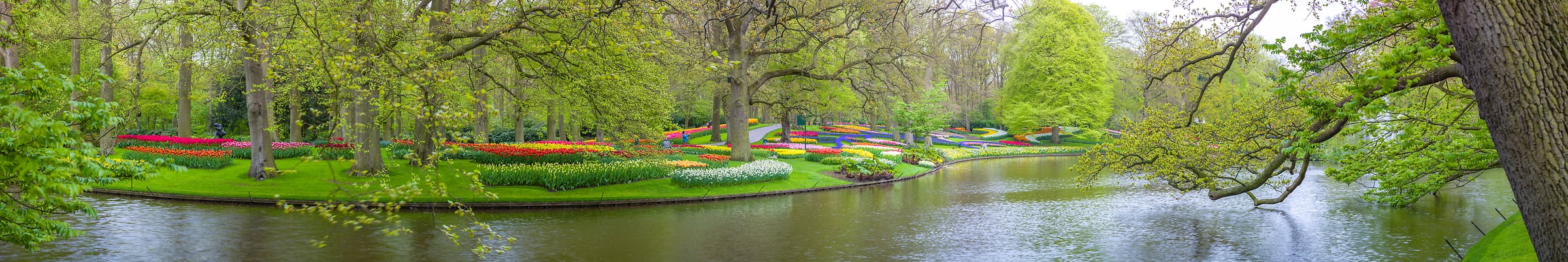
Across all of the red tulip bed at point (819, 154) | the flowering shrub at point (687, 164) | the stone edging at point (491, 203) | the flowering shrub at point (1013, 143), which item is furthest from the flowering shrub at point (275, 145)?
the flowering shrub at point (1013, 143)

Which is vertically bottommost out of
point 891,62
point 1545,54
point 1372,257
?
point 1372,257

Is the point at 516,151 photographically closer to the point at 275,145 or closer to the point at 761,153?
the point at 275,145

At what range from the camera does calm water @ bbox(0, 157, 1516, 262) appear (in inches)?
451

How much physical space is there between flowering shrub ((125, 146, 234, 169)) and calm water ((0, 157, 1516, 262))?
2740mm

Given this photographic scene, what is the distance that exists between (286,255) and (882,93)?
19.5 m

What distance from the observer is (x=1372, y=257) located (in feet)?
37.3

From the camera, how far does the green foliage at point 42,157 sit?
4578 mm

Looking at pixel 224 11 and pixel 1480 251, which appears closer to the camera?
→ pixel 1480 251

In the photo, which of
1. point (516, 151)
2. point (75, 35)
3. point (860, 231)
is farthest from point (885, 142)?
point (75, 35)

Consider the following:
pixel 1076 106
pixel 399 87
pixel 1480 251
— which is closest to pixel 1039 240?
pixel 1480 251

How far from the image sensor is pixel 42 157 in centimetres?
470

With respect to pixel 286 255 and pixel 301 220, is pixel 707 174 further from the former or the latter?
pixel 286 255

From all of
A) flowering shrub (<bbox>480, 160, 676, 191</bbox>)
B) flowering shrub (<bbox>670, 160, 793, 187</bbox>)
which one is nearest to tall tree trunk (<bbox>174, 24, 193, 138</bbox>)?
flowering shrub (<bbox>480, 160, 676, 191</bbox>)

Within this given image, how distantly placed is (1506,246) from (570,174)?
1521 cm
